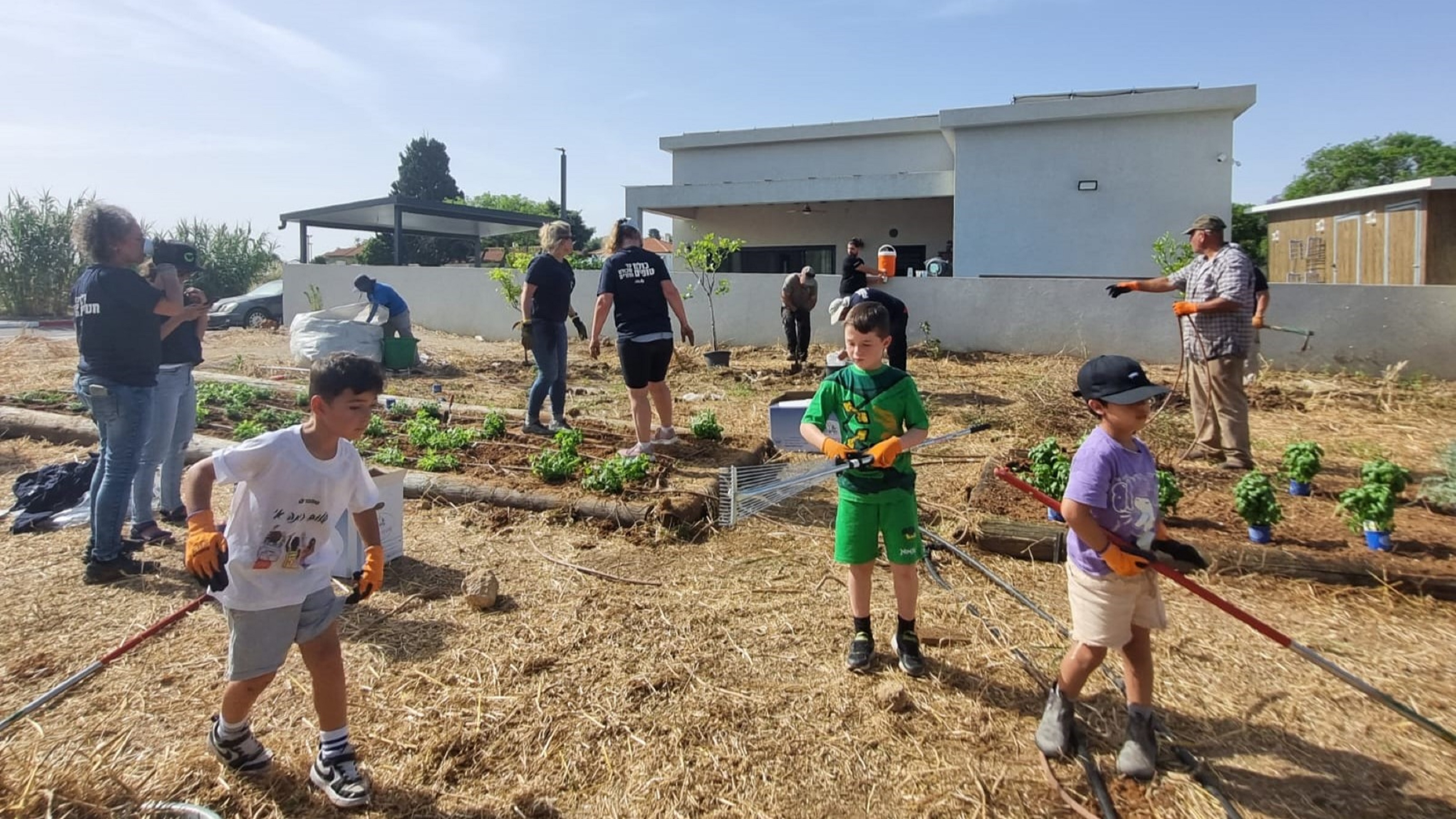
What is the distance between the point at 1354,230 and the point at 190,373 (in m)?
20.1

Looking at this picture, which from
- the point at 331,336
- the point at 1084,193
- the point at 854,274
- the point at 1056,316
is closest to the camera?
the point at 854,274

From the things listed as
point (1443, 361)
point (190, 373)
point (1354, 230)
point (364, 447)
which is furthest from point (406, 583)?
point (1354, 230)

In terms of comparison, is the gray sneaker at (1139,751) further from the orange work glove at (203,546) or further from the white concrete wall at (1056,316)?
the white concrete wall at (1056,316)

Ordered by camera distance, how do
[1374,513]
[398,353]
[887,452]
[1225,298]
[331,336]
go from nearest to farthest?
[887,452], [1374,513], [1225,298], [331,336], [398,353]

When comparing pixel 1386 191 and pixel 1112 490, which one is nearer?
pixel 1112 490

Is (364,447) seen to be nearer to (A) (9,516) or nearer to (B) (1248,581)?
(A) (9,516)

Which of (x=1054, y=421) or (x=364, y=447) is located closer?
(x=364, y=447)

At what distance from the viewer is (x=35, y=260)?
24594 mm

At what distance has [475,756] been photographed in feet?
8.97

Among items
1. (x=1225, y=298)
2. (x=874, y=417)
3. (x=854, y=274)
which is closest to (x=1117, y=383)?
(x=874, y=417)

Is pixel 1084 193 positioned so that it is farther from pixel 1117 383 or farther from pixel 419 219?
pixel 419 219

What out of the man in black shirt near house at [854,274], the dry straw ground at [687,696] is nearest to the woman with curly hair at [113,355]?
the dry straw ground at [687,696]

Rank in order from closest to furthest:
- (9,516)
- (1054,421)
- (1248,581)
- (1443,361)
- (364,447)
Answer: (1248,581) < (9,516) < (364,447) < (1054,421) < (1443,361)

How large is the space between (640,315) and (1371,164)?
56870mm
